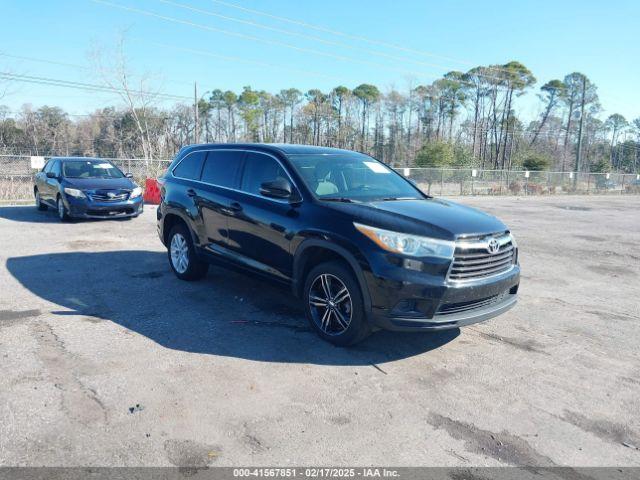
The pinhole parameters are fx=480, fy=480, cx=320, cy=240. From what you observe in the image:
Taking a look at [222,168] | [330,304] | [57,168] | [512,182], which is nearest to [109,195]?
[57,168]

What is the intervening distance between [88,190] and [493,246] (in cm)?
1008

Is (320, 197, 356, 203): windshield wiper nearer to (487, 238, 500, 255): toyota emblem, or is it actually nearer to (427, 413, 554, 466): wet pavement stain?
(487, 238, 500, 255): toyota emblem

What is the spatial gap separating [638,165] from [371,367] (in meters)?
104

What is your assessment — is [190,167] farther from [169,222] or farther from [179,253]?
[179,253]

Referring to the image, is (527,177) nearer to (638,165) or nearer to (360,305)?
(360,305)

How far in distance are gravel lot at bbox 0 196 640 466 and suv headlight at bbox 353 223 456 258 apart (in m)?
1.02

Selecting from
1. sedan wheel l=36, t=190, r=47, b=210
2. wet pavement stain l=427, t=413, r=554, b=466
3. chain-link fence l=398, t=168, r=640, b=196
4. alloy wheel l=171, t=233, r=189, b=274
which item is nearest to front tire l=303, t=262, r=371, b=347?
wet pavement stain l=427, t=413, r=554, b=466

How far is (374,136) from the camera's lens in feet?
257

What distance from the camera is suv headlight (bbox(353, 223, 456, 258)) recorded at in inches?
158

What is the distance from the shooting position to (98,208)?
11.5 m

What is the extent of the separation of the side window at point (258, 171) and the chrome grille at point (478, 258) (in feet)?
6.67

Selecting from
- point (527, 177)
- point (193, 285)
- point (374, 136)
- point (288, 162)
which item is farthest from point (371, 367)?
point (374, 136)

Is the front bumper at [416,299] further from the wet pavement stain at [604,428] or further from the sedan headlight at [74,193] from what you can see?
the sedan headlight at [74,193]

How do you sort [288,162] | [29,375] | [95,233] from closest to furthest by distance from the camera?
1. [29,375]
2. [288,162]
3. [95,233]
